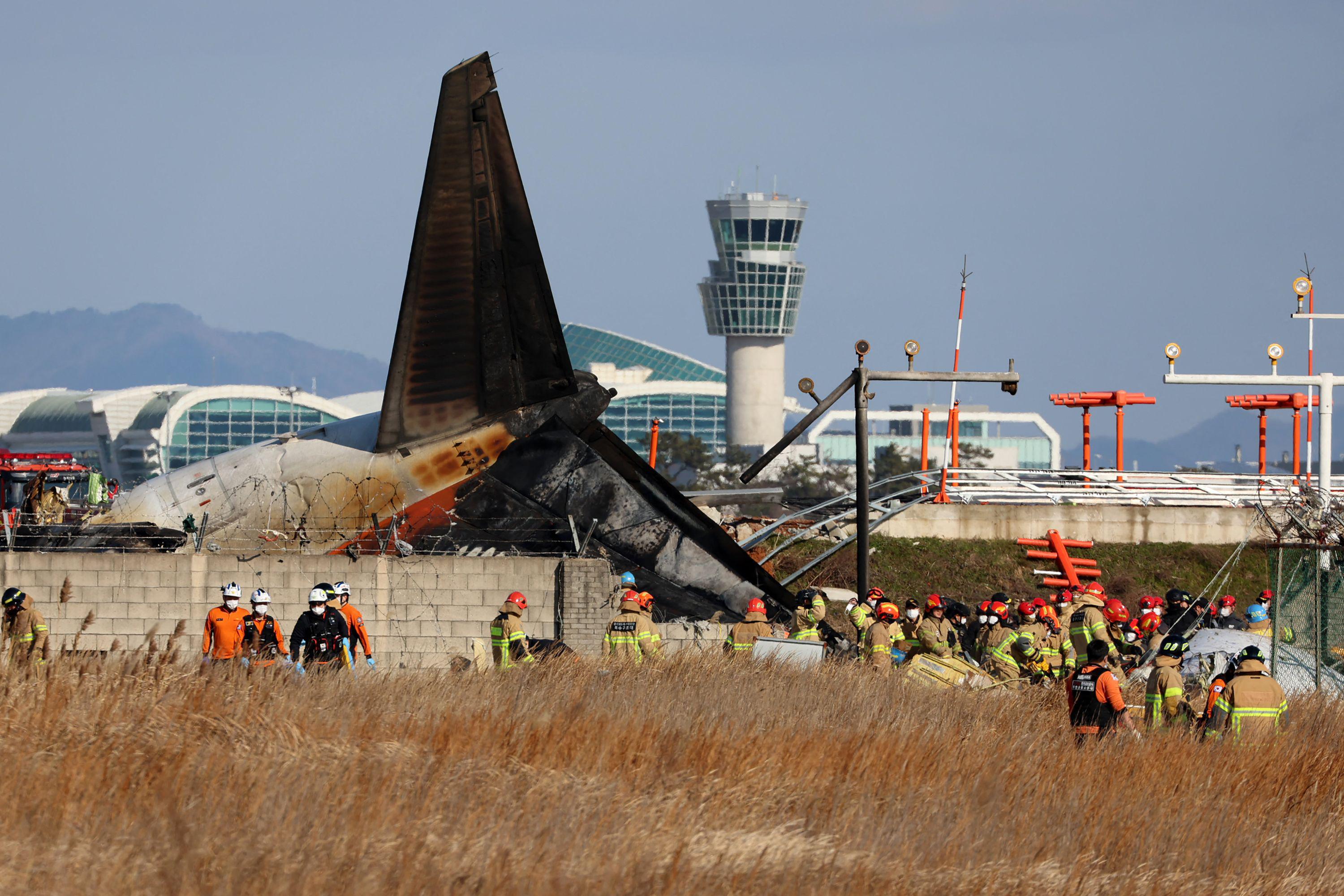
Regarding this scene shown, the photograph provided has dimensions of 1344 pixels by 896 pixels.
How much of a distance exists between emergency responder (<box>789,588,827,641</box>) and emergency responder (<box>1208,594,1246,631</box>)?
653 cm

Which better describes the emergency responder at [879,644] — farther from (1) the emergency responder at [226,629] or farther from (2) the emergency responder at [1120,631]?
(1) the emergency responder at [226,629]

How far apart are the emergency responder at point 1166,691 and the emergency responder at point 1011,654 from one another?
3.41 meters

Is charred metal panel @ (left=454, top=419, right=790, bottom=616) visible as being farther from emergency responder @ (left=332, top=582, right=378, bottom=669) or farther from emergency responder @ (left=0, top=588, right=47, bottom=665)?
emergency responder @ (left=0, top=588, right=47, bottom=665)

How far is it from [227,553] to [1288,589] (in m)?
16.2

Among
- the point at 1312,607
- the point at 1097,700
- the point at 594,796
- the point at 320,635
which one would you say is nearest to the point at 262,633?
the point at 320,635

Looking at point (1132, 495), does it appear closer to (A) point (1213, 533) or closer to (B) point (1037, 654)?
(A) point (1213, 533)

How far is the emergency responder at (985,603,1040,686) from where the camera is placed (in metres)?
18.3

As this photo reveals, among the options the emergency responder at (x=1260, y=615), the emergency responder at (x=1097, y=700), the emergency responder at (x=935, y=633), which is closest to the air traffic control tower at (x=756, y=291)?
the emergency responder at (x=1260, y=615)

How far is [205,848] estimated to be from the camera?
28.8ft

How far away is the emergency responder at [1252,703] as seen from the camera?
1336 centimetres

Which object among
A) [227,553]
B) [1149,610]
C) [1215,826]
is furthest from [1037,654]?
[227,553]

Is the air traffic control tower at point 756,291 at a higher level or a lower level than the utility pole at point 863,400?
higher

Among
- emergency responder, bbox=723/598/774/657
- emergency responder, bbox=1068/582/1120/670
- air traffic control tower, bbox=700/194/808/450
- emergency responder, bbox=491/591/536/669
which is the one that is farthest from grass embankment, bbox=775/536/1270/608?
air traffic control tower, bbox=700/194/808/450

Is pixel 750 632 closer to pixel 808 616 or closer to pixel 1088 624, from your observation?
pixel 808 616
